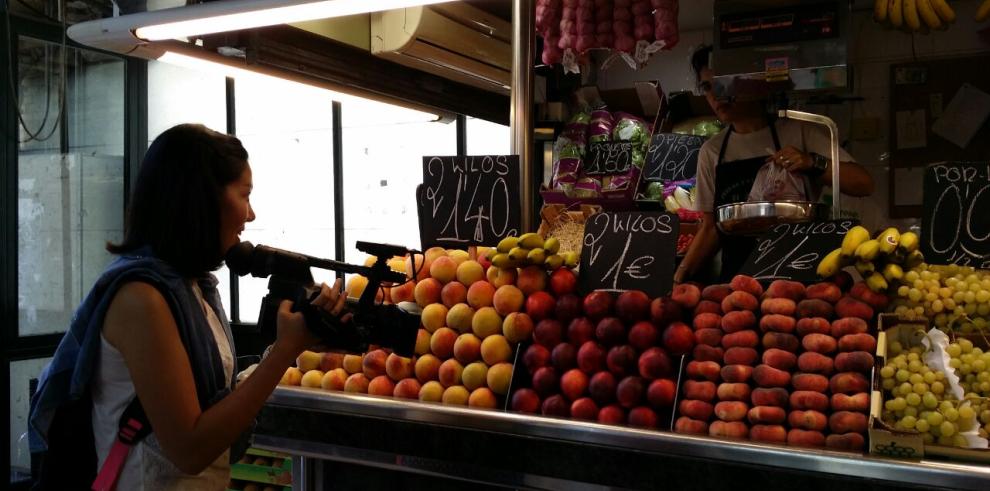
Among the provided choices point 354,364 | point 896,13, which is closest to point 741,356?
point 354,364

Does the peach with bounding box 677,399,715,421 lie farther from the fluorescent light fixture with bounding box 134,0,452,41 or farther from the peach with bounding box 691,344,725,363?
the fluorescent light fixture with bounding box 134,0,452,41

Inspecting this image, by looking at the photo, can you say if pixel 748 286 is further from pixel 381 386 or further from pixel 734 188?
pixel 734 188

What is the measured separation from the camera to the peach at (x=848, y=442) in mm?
1891

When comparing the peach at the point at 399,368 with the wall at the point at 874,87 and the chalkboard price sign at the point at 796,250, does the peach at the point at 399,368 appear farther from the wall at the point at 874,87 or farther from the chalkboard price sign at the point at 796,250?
the wall at the point at 874,87

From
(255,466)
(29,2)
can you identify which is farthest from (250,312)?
(255,466)

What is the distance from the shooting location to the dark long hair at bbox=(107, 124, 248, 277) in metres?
1.70

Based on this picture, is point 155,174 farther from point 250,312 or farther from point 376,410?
point 250,312

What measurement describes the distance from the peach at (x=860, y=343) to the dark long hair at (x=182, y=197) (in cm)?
143

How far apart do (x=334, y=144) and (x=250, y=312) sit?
1670 mm

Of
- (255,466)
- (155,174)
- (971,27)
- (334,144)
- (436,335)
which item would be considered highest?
(971,27)

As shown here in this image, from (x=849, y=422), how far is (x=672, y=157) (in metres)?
2.99

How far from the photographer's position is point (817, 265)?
237cm

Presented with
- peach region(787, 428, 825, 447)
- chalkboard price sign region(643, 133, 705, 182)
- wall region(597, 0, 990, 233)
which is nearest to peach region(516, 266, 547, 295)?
peach region(787, 428, 825, 447)

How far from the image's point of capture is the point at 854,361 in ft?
6.58
